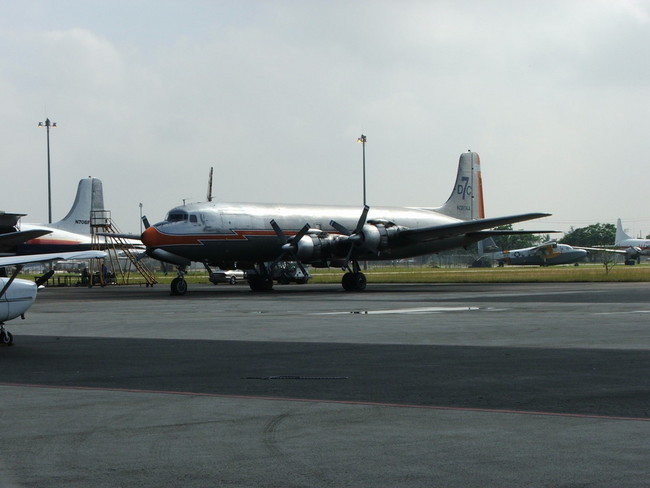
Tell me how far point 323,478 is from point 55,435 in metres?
3.22

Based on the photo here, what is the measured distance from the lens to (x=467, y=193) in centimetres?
5834

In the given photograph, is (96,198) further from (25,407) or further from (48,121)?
(25,407)

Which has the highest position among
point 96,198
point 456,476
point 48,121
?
point 48,121

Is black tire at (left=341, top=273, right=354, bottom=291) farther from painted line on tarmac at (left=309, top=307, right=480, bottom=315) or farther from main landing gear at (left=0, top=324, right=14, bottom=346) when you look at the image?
main landing gear at (left=0, top=324, right=14, bottom=346)

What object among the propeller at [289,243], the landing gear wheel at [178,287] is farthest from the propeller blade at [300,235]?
the landing gear wheel at [178,287]

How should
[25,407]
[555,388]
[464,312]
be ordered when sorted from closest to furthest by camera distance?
[25,407]
[555,388]
[464,312]

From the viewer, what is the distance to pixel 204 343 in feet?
62.3

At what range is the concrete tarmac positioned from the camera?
745 cm

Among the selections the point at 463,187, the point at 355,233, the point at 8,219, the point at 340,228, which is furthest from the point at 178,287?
the point at 463,187

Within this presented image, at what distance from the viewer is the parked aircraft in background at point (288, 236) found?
146 feet

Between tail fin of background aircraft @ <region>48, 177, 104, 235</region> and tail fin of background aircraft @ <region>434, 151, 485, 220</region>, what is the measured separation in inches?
1375

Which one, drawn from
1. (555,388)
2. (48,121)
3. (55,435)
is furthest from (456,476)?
(48,121)

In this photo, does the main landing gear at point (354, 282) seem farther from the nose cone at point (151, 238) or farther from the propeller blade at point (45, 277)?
the propeller blade at point (45, 277)

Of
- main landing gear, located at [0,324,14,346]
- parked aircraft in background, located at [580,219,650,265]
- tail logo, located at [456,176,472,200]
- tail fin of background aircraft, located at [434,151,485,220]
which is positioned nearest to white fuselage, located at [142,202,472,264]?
tail fin of background aircraft, located at [434,151,485,220]
